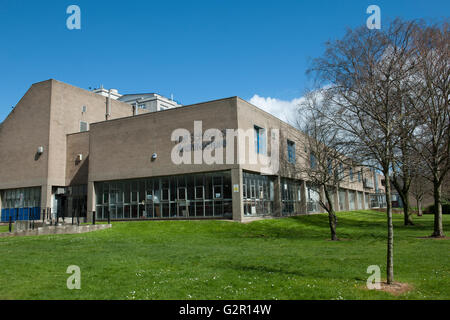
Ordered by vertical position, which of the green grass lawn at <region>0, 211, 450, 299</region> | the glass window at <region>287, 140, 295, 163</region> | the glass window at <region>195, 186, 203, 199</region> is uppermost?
the glass window at <region>287, 140, 295, 163</region>

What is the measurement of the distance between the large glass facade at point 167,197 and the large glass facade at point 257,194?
5.48 ft

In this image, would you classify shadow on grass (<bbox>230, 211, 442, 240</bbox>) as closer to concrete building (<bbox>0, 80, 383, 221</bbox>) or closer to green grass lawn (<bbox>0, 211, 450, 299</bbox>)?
concrete building (<bbox>0, 80, 383, 221</bbox>)

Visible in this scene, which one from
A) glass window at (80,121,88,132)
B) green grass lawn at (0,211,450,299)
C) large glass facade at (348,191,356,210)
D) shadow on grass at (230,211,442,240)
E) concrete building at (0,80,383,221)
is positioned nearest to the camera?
green grass lawn at (0,211,450,299)

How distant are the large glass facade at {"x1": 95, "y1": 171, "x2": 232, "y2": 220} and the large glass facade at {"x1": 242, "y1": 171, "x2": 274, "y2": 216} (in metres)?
1.67

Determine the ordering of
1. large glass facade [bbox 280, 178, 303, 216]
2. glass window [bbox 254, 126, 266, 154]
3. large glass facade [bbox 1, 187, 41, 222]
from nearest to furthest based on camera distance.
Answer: glass window [bbox 254, 126, 266, 154], large glass facade [bbox 280, 178, 303, 216], large glass facade [bbox 1, 187, 41, 222]

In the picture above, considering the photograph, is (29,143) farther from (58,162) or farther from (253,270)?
(253,270)

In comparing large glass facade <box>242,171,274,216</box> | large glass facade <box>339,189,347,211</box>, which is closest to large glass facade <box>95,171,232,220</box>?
large glass facade <box>242,171,274,216</box>

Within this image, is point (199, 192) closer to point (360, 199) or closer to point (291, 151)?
point (291, 151)

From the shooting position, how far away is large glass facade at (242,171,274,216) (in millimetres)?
Result: 29672

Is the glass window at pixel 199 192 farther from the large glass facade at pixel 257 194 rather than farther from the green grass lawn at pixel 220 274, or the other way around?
the green grass lawn at pixel 220 274

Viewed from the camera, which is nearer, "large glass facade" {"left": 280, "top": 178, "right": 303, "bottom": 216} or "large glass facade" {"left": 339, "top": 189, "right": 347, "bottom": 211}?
"large glass facade" {"left": 280, "top": 178, "right": 303, "bottom": 216}

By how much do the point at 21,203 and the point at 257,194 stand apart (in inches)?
1030

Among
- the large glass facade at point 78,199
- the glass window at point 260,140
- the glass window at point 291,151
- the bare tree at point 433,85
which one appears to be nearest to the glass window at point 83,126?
the large glass facade at point 78,199

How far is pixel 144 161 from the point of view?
106ft
